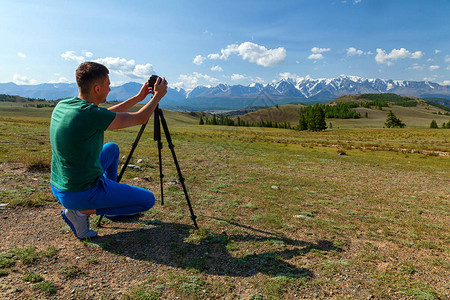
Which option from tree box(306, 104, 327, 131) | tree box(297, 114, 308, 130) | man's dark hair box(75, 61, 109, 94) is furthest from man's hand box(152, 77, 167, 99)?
tree box(297, 114, 308, 130)

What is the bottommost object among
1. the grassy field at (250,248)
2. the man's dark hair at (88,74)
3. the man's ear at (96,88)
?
the grassy field at (250,248)

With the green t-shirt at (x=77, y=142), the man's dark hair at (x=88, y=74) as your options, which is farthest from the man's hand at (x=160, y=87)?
the green t-shirt at (x=77, y=142)

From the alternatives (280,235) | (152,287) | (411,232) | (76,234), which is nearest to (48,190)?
(76,234)

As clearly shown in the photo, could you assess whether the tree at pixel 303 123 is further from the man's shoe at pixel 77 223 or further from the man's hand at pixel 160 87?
the man's shoe at pixel 77 223

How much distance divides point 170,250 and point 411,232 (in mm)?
6218

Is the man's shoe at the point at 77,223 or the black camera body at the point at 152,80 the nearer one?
the man's shoe at the point at 77,223

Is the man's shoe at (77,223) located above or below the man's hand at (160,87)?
below

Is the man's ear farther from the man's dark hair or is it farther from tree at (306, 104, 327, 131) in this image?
tree at (306, 104, 327, 131)

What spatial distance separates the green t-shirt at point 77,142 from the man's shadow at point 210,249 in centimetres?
155

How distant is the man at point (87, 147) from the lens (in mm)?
3707

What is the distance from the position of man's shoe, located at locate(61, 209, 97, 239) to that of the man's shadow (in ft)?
0.93

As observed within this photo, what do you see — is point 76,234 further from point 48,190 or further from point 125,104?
point 48,190

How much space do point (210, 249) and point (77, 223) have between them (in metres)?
2.80

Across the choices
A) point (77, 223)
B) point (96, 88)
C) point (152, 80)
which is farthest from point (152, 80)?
point (77, 223)
